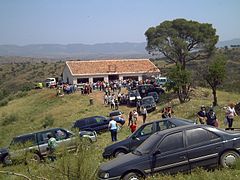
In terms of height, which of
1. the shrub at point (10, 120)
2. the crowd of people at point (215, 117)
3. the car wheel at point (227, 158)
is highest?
the car wheel at point (227, 158)

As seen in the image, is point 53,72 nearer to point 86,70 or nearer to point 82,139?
point 86,70

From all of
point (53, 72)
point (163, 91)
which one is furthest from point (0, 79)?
point (163, 91)

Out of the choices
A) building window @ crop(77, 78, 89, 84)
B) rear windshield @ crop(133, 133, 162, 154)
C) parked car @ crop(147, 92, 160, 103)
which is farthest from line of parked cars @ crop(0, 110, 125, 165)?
building window @ crop(77, 78, 89, 84)

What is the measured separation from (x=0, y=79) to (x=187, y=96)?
73705mm

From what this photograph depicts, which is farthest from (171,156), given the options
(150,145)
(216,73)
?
(216,73)

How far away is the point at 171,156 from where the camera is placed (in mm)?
9812

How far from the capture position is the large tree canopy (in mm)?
51219

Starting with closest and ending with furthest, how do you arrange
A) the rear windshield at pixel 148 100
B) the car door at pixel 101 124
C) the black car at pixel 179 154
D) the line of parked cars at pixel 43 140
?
the line of parked cars at pixel 43 140 < the black car at pixel 179 154 < the car door at pixel 101 124 < the rear windshield at pixel 148 100

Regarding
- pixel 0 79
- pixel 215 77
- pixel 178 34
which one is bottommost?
pixel 0 79

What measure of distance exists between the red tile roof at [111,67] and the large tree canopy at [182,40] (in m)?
7.35

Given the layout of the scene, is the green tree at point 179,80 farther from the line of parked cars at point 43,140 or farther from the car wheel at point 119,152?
the car wheel at point 119,152

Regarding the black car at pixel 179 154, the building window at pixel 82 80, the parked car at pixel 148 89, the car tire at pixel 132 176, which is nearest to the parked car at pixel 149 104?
the parked car at pixel 148 89

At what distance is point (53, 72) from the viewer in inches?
3831

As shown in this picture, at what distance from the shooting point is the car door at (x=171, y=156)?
32.2ft
